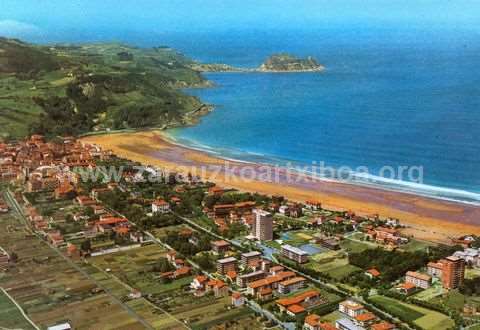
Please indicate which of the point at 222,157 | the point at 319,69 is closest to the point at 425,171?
the point at 222,157

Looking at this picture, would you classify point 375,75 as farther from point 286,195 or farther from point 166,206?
point 166,206

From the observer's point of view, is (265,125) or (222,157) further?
(265,125)

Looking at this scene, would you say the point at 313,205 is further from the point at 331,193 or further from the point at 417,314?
the point at 417,314

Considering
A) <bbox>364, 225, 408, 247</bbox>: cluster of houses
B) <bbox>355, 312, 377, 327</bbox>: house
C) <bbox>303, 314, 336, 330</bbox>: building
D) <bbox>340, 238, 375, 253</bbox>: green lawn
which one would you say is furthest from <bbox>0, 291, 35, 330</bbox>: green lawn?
<bbox>364, 225, 408, 247</bbox>: cluster of houses

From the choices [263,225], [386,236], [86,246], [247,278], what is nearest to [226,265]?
[247,278]

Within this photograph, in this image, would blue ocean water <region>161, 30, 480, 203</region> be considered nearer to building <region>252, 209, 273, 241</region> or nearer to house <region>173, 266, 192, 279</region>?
building <region>252, 209, 273, 241</region>
